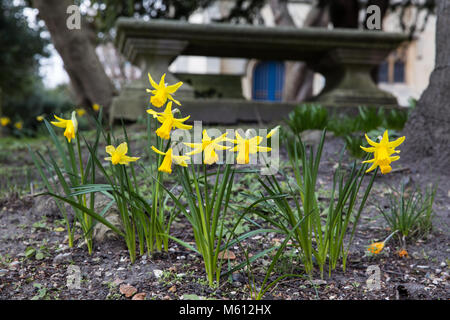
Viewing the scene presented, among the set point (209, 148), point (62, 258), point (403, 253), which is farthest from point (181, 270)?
point (403, 253)

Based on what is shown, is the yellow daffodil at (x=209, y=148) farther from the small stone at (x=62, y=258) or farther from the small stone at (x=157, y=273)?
the small stone at (x=62, y=258)

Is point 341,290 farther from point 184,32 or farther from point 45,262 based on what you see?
point 184,32

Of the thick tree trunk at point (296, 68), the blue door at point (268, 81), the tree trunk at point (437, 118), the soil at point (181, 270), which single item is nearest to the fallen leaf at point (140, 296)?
the soil at point (181, 270)

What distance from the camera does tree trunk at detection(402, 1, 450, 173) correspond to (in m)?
2.68

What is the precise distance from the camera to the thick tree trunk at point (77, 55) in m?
4.42

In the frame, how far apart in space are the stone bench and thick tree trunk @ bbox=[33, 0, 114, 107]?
0.41 meters

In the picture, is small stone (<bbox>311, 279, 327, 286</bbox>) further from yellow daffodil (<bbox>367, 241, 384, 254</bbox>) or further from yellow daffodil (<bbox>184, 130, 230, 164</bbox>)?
yellow daffodil (<bbox>184, 130, 230, 164</bbox>)

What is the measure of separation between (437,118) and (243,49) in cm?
266

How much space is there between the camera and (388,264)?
1714 mm

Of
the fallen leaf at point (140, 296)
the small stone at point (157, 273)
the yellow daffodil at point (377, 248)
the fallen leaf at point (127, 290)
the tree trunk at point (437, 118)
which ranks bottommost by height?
the fallen leaf at point (140, 296)

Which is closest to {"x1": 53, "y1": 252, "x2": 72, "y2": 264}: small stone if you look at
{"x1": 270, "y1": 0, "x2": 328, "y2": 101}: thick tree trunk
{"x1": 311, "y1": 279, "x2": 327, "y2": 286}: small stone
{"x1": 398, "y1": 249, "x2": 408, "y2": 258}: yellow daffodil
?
{"x1": 311, "y1": 279, "x2": 327, "y2": 286}: small stone

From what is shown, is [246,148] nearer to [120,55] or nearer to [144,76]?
[144,76]
